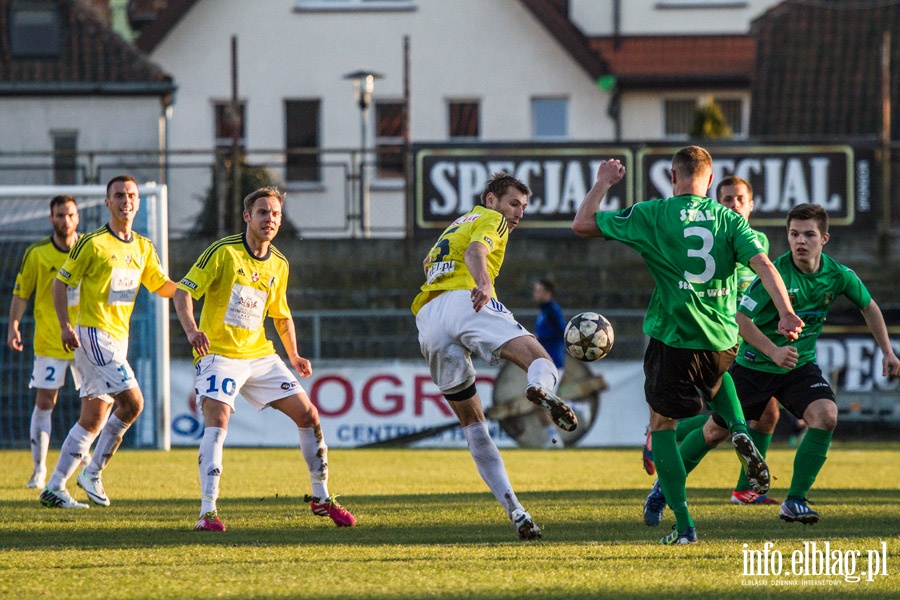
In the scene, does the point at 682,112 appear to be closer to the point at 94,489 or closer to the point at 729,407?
the point at 94,489

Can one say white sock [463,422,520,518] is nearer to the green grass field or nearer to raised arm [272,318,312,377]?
the green grass field

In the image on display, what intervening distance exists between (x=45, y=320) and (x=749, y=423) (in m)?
5.96

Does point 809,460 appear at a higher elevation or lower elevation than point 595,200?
lower

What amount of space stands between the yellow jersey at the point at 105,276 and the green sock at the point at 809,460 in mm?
4654

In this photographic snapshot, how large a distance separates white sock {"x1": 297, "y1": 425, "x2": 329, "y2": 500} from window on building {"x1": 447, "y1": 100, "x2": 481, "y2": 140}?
23.9 meters

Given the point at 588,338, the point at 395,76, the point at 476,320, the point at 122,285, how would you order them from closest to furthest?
the point at 476,320 → the point at 588,338 → the point at 122,285 → the point at 395,76

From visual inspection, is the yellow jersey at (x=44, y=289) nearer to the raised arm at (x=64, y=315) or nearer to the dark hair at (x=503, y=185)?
the raised arm at (x=64, y=315)

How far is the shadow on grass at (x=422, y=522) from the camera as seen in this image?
7.44m

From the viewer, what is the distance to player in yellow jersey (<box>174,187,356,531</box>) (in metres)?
7.98

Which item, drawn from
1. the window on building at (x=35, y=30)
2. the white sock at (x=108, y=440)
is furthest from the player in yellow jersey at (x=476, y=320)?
the window on building at (x=35, y=30)

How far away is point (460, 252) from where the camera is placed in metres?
7.49

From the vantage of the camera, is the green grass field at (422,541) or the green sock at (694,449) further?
the green sock at (694,449)

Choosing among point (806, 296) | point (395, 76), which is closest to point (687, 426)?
point (806, 296)

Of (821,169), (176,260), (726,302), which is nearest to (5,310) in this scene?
(176,260)
